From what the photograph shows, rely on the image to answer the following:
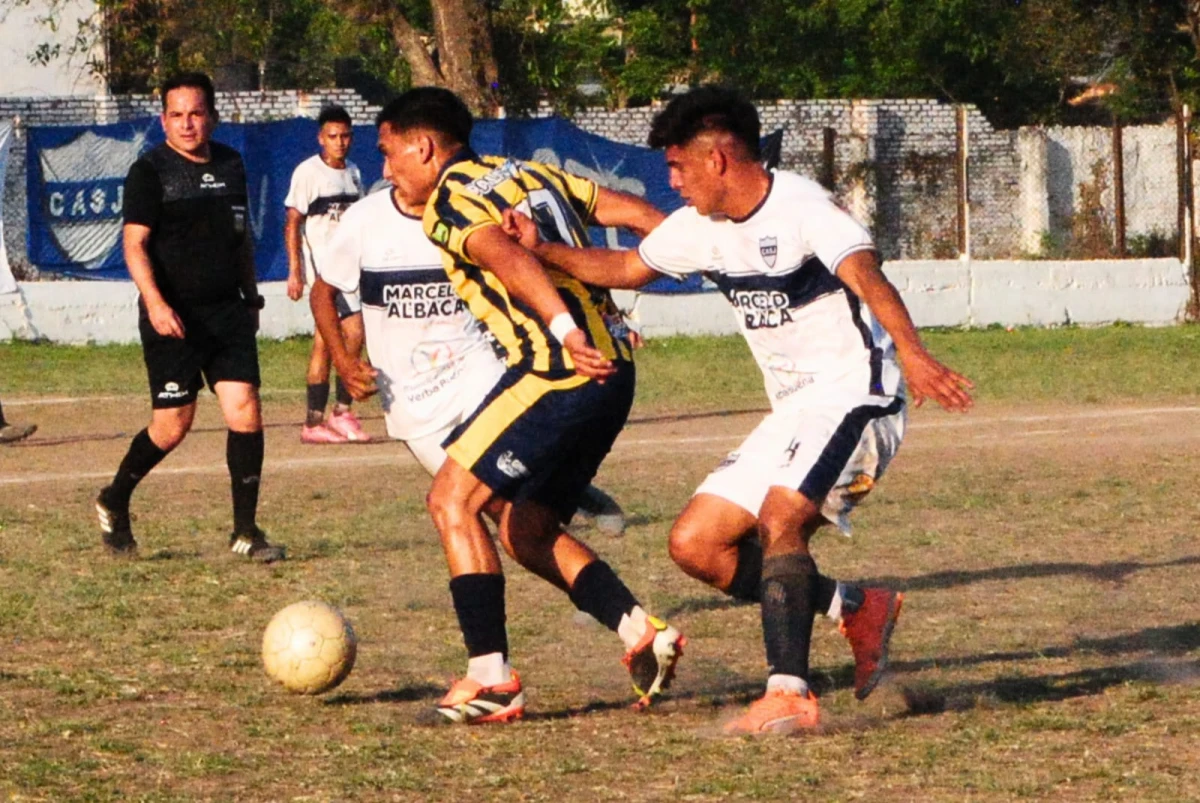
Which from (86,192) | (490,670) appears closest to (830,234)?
(490,670)

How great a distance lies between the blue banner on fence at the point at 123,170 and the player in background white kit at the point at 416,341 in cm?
1269

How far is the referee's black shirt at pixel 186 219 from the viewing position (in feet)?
28.3

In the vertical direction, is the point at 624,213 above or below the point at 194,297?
above

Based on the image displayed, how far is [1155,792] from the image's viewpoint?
475cm

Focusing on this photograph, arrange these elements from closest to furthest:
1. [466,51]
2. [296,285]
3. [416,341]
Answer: [416,341]
[296,285]
[466,51]

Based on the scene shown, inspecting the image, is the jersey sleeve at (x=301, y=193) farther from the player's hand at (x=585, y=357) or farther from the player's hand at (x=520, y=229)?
the player's hand at (x=585, y=357)

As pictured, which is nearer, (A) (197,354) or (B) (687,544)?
(B) (687,544)

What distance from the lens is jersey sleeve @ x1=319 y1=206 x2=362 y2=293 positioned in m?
7.21

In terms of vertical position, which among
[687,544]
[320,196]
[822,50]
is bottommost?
[687,544]

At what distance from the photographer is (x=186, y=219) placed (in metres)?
8.70

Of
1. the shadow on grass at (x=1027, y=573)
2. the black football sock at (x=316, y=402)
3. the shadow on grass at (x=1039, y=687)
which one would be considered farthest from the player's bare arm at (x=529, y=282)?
the black football sock at (x=316, y=402)

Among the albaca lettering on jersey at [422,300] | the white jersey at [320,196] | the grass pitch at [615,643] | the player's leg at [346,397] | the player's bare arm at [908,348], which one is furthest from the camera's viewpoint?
the white jersey at [320,196]

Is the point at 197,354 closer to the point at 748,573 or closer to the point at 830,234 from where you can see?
the point at 748,573

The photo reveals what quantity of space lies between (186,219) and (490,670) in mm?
3626
